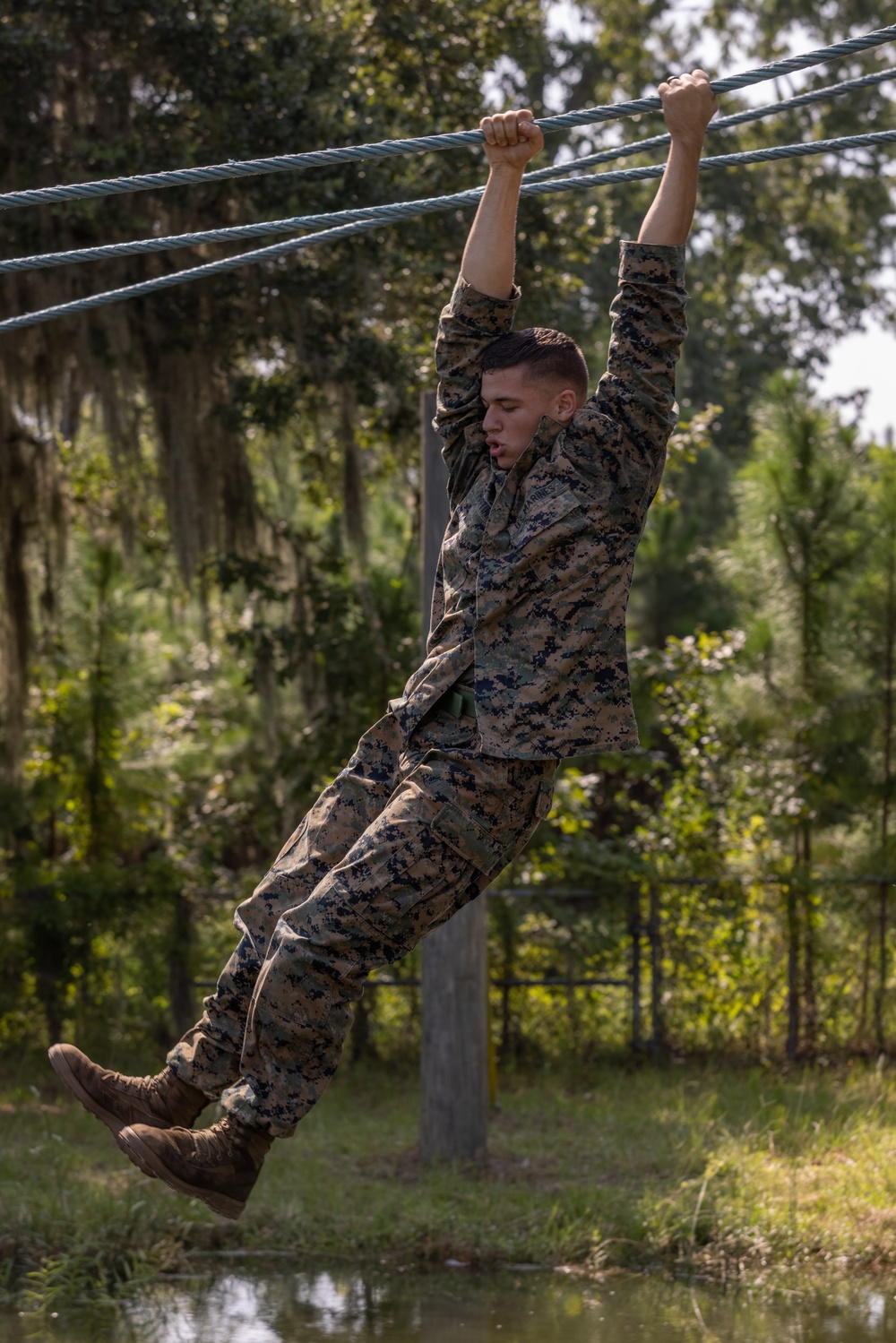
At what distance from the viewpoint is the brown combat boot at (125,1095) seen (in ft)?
8.53

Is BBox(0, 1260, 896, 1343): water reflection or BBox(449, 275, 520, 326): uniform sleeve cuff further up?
BBox(449, 275, 520, 326): uniform sleeve cuff

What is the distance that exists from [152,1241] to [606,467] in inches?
126

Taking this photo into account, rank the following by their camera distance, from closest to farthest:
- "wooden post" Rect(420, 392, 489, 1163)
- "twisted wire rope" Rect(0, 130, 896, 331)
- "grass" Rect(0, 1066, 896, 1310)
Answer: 1. "twisted wire rope" Rect(0, 130, 896, 331)
2. "grass" Rect(0, 1066, 896, 1310)
3. "wooden post" Rect(420, 392, 489, 1163)

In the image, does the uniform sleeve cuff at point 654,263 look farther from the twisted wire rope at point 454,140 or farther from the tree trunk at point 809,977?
the tree trunk at point 809,977

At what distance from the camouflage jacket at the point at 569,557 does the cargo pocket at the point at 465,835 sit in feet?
0.38

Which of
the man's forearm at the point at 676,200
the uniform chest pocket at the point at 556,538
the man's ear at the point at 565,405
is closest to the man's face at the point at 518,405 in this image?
the man's ear at the point at 565,405

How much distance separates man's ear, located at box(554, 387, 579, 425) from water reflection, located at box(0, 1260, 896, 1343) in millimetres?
2720

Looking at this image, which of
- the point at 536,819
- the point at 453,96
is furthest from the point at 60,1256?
the point at 453,96

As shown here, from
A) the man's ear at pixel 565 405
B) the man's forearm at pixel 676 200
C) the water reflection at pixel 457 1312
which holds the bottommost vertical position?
the water reflection at pixel 457 1312

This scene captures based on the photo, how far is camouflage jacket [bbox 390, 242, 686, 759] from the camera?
8.24 ft

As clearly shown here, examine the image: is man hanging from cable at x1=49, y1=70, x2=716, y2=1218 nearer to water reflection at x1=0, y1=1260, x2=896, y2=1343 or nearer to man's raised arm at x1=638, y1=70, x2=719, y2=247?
man's raised arm at x1=638, y1=70, x2=719, y2=247

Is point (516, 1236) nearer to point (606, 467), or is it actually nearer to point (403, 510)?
point (606, 467)

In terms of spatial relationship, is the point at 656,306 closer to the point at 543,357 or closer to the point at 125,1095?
the point at 543,357

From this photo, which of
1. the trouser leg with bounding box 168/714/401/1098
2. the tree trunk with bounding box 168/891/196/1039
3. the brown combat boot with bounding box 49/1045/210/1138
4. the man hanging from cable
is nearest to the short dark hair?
the man hanging from cable
